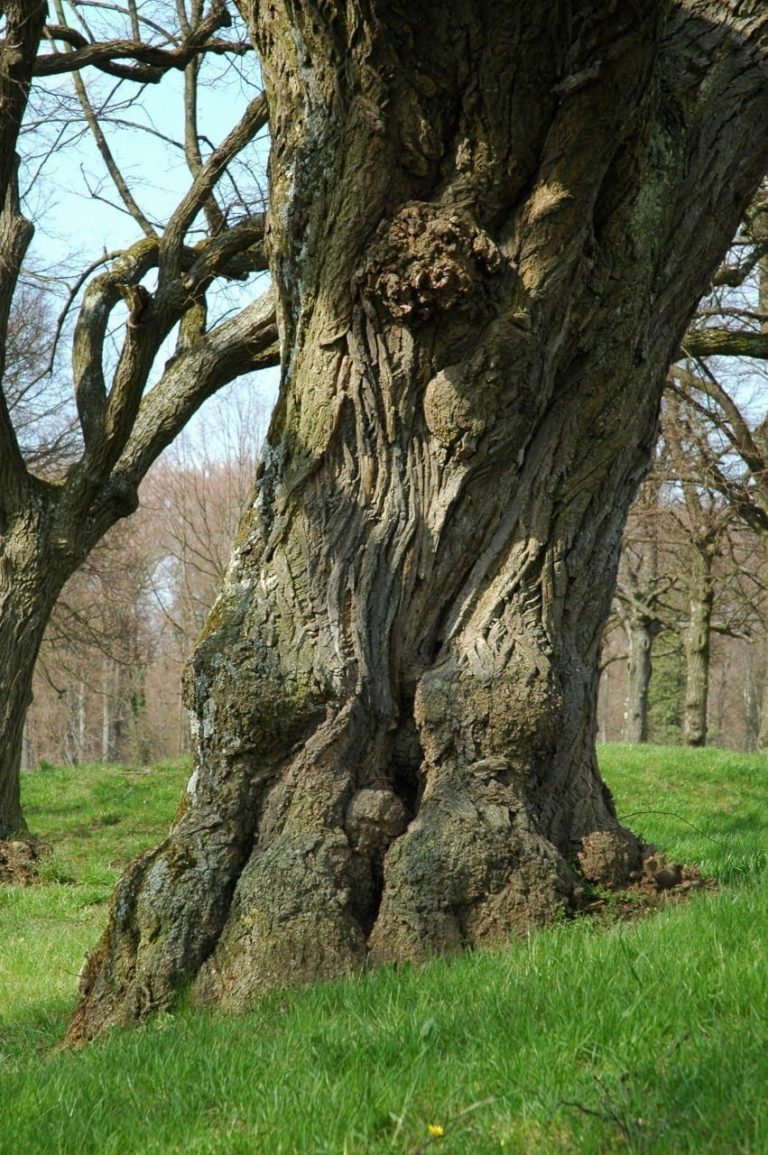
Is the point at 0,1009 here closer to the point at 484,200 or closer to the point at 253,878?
the point at 253,878

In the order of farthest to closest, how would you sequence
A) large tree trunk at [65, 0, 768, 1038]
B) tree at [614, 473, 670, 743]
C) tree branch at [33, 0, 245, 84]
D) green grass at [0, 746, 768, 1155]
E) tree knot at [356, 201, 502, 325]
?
tree at [614, 473, 670, 743] → tree branch at [33, 0, 245, 84] → tree knot at [356, 201, 502, 325] → large tree trunk at [65, 0, 768, 1038] → green grass at [0, 746, 768, 1155]

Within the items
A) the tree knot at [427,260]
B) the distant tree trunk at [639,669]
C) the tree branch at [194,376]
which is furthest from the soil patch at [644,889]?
the distant tree trunk at [639,669]

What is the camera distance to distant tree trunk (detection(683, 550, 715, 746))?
24047 mm

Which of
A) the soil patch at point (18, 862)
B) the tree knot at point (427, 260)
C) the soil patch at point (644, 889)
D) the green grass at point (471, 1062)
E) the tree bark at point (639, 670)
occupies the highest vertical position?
the tree knot at point (427, 260)

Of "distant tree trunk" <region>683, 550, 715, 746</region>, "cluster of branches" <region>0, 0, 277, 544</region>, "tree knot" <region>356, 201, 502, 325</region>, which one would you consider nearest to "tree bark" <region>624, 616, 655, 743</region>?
"distant tree trunk" <region>683, 550, 715, 746</region>

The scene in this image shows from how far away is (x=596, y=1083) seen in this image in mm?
2840

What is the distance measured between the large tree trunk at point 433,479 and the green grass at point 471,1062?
45 cm

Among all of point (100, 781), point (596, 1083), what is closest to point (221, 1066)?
point (596, 1083)

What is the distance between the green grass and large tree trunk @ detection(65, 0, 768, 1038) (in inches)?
17.6

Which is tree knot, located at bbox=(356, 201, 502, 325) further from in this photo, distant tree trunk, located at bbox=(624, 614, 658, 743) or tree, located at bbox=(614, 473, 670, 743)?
distant tree trunk, located at bbox=(624, 614, 658, 743)

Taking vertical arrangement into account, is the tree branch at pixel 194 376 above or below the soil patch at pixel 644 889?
above

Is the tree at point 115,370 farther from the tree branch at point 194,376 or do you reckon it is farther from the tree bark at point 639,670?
the tree bark at point 639,670

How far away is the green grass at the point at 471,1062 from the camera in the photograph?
8.68 feet

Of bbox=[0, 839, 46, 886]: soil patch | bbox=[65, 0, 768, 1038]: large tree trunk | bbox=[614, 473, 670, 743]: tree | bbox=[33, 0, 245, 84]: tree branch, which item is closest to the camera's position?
bbox=[65, 0, 768, 1038]: large tree trunk
